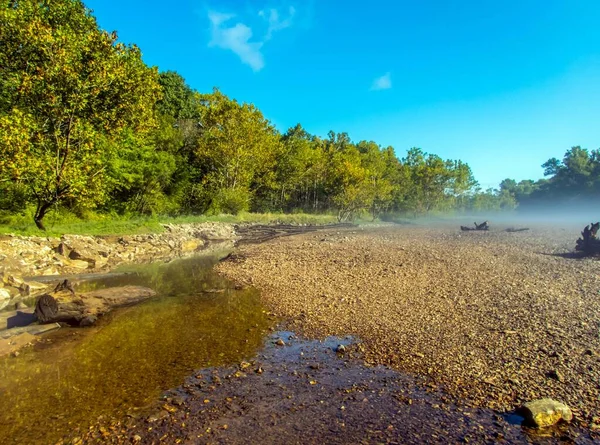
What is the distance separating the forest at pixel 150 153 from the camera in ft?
70.4

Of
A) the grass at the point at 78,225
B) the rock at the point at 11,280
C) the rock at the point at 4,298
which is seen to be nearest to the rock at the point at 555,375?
the rock at the point at 4,298

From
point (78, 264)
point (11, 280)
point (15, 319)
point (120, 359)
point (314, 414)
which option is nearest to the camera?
point (314, 414)

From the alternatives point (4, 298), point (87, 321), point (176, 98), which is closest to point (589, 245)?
point (87, 321)

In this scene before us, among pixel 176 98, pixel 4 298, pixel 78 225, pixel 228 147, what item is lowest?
pixel 4 298

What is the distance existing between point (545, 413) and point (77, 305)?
1428 cm

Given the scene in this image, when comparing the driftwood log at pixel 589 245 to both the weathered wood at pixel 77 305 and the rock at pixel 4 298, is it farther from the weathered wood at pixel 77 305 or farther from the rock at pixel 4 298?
the rock at pixel 4 298

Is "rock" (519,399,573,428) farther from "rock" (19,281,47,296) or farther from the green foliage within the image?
the green foliage

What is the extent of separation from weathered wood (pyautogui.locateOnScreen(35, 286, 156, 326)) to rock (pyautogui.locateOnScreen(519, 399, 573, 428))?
13.0 meters

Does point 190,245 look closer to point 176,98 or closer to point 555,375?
point 555,375

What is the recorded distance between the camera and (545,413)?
6379 mm

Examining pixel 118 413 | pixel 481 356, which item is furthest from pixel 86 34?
pixel 481 356

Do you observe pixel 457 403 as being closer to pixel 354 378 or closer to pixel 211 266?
pixel 354 378

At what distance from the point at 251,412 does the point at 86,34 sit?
28.7 metres

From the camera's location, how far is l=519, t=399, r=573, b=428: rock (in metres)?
6.29
